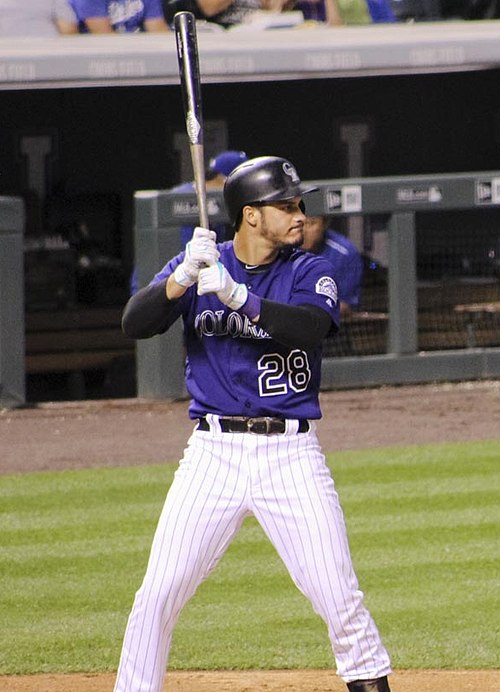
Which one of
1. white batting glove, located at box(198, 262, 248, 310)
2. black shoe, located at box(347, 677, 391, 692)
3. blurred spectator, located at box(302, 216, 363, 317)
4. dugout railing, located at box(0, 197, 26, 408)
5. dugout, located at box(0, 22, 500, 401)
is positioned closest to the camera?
white batting glove, located at box(198, 262, 248, 310)

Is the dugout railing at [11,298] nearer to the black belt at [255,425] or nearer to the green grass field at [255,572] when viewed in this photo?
the green grass field at [255,572]

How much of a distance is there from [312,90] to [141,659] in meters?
8.59

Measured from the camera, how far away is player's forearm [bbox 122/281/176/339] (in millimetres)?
4332

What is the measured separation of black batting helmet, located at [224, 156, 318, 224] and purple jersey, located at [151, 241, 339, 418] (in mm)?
197

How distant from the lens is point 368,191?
36.3 feet

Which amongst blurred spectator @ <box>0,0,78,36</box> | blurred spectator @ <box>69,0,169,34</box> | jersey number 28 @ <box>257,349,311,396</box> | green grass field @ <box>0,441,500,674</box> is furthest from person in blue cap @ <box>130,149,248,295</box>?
jersey number 28 @ <box>257,349,311,396</box>

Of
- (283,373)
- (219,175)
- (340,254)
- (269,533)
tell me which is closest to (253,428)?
(283,373)

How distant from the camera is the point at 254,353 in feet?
14.4

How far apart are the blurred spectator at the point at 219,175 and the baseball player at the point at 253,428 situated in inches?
227

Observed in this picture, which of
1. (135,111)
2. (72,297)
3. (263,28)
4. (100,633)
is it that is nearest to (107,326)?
(72,297)

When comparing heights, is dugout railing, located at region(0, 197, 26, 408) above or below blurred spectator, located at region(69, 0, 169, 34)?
below

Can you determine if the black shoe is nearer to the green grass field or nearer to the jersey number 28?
the jersey number 28

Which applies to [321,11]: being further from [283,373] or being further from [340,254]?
[283,373]

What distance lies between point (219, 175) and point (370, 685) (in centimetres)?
658
